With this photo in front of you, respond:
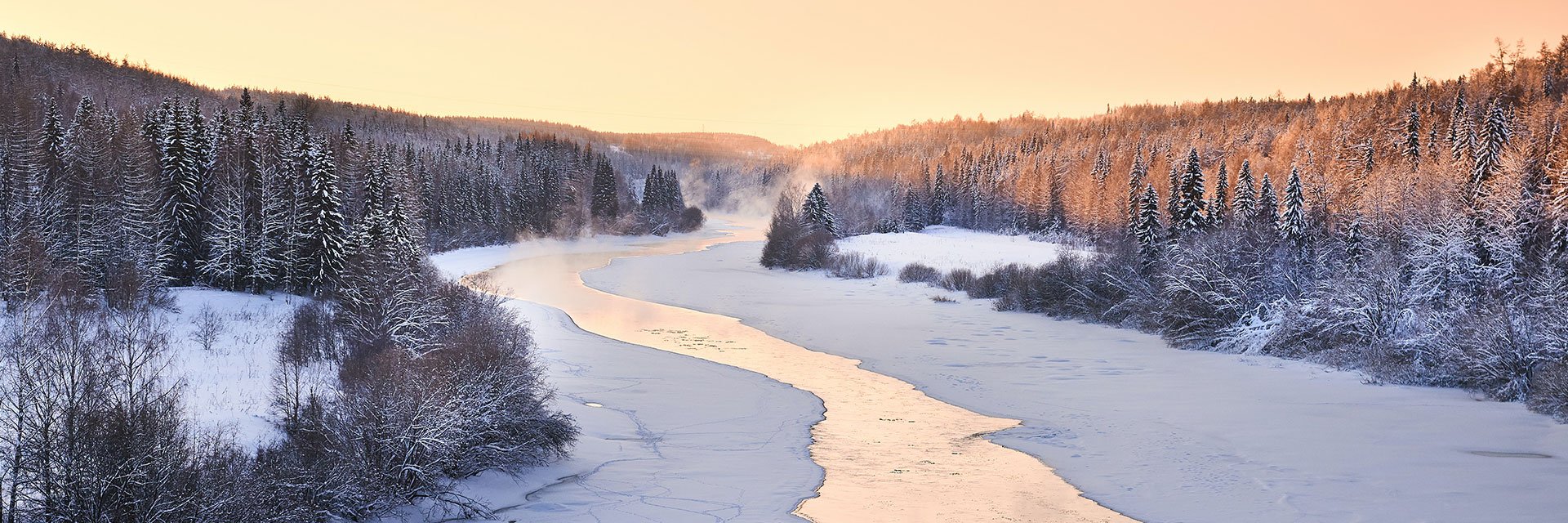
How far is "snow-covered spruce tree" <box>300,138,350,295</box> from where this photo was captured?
37125mm

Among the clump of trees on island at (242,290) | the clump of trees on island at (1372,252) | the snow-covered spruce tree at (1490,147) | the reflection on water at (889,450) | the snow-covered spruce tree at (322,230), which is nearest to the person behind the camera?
the clump of trees on island at (242,290)

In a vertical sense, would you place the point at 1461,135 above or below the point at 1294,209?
above

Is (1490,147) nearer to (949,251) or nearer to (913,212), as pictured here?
(949,251)

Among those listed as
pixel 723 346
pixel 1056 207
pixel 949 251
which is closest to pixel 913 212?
pixel 1056 207

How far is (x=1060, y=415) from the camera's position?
59.3 feet

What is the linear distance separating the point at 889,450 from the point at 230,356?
16.1m

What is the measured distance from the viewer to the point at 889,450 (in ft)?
50.5

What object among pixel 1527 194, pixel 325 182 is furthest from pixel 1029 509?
pixel 325 182

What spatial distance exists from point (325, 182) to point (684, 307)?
50.9 feet

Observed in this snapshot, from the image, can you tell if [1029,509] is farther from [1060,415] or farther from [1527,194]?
[1527,194]

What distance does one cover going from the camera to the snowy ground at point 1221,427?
11.9 meters

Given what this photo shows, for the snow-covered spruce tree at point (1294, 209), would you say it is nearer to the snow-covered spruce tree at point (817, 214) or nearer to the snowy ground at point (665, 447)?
the snowy ground at point (665, 447)

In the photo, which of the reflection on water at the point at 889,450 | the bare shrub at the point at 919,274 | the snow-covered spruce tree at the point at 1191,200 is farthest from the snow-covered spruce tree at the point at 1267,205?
the reflection on water at the point at 889,450

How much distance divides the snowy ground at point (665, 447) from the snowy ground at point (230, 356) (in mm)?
4309
